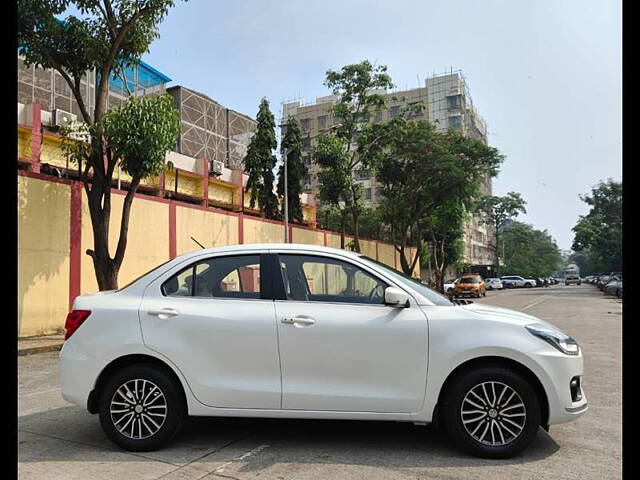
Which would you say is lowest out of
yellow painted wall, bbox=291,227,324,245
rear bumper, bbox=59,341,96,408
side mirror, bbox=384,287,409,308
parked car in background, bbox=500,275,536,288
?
parked car in background, bbox=500,275,536,288

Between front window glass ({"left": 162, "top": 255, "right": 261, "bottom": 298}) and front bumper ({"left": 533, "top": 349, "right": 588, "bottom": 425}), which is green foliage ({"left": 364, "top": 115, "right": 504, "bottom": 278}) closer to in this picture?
front window glass ({"left": 162, "top": 255, "right": 261, "bottom": 298})

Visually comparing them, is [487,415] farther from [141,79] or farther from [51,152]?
[141,79]

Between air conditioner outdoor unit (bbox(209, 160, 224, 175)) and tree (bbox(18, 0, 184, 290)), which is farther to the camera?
air conditioner outdoor unit (bbox(209, 160, 224, 175))

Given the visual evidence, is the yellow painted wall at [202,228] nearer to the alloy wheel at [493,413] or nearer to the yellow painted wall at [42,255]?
the yellow painted wall at [42,255]

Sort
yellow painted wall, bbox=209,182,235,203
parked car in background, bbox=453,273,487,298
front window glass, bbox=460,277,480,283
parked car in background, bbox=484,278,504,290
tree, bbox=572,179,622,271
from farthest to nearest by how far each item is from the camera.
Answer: parked car in background, bbox=484,278,504,290, tree, bbox=572,179,622,271, front window glass, bbox=460,277,480,283, parked car in background, bbox=453,273,487,298, yellow painted wall, bbox=209,182,235,203

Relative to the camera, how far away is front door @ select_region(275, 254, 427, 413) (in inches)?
158

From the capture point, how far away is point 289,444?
4.29 m

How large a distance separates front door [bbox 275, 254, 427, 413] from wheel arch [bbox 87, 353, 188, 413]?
0.91 m

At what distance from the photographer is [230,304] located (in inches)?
168

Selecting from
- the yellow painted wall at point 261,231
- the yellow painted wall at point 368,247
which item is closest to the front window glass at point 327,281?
the yellow painted wall at point 261,231

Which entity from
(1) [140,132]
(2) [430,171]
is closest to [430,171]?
(2) [430,171]

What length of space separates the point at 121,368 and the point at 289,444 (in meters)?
1.52

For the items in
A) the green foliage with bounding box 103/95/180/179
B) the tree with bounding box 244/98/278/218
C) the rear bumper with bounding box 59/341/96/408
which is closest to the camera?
the rear bumper with bounding box 59/341/96/408

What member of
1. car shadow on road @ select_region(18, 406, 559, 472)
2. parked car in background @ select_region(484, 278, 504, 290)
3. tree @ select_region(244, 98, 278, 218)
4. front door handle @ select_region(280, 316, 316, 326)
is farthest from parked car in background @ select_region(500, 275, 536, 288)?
front door handle @ select_region(280, 316, 316, 326)
